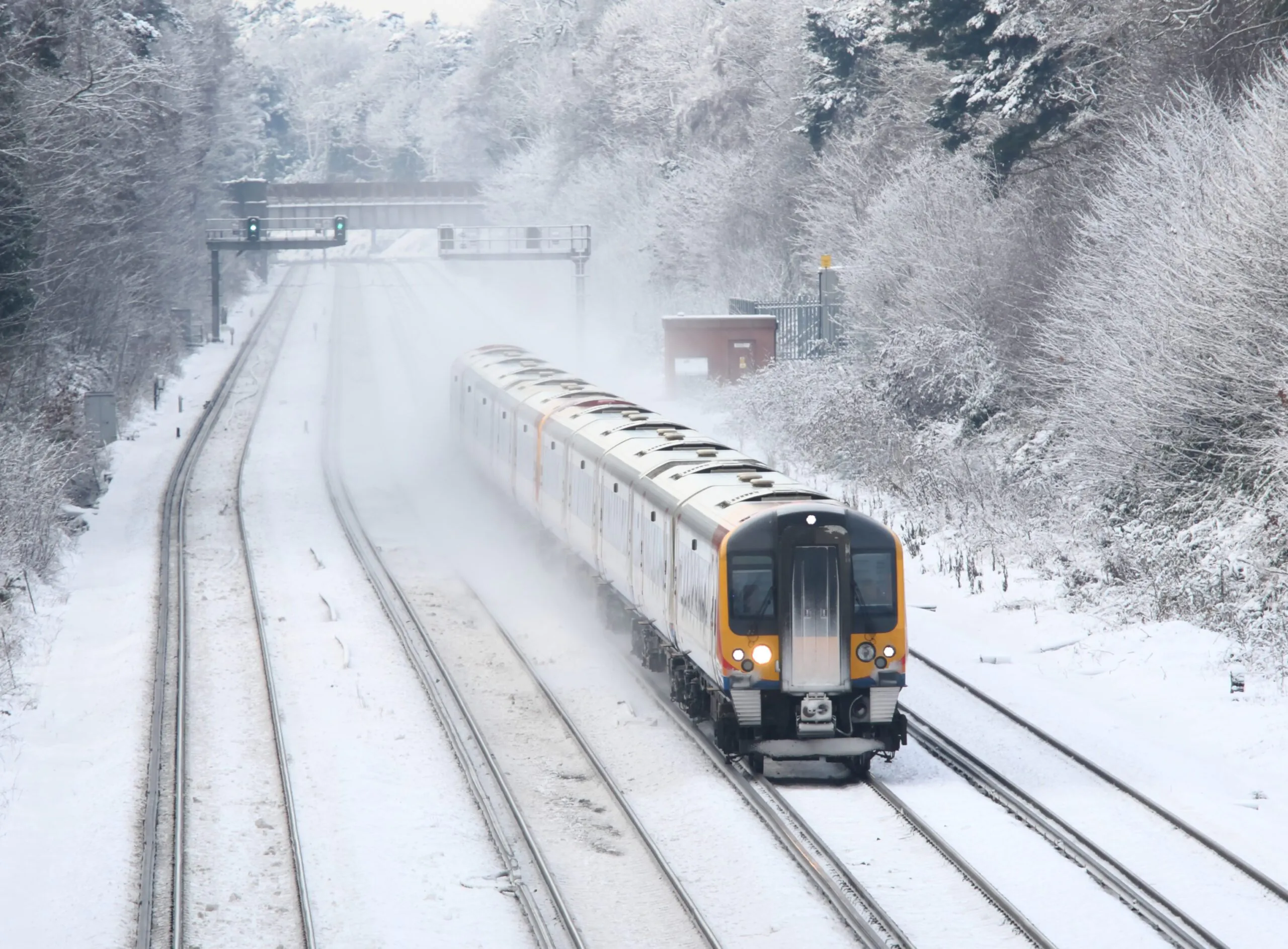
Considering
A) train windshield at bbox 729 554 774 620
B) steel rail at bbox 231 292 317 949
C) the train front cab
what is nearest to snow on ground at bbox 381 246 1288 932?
the train front cab

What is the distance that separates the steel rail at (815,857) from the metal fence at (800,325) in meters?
27.7

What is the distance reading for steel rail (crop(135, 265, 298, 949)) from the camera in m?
11.6

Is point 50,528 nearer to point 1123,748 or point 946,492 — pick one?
point 946,492

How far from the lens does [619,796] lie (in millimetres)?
13766

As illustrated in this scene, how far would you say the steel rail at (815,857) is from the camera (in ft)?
35.2

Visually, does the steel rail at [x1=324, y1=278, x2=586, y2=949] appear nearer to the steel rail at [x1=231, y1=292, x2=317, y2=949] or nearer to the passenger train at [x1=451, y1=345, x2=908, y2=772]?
the steel rail at [x1=231, y1=292, x2=317, y2=949]

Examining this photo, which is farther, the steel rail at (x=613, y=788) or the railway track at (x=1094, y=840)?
the steel rail at (x=613, y=788)

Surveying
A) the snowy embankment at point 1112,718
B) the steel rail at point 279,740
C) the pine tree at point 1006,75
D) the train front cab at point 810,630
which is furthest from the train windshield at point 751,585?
the pine tree at point 1006,75

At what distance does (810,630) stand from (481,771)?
3.63m

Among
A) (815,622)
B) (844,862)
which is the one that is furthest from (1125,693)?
(844,862)

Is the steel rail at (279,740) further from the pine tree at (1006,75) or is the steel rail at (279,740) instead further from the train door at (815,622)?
the pine tree at (1006,75)

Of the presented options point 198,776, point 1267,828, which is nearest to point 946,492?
point 1267,828

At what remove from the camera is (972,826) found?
12.9 meters

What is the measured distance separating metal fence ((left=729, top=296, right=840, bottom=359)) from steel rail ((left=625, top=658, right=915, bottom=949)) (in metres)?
27.7
